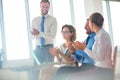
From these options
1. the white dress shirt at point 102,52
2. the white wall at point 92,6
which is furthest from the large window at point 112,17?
the white dress shirt at point 102,52

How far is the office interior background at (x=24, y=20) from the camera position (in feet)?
14.0

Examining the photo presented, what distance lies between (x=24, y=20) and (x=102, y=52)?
263 cm

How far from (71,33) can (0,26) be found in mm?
1928

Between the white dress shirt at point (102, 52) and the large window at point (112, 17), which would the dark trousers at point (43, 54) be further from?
the large window at point (112, 17)

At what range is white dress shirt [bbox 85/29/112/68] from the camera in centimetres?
215

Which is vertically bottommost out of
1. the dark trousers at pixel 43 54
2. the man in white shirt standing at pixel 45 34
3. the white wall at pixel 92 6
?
the dark trousers at pixel 43 54

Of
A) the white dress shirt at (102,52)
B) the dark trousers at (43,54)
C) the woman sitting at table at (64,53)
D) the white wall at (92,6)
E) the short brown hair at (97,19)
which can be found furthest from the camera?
the white wall at (92,6)

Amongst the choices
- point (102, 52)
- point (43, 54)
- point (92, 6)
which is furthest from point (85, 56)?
point (92, 6)

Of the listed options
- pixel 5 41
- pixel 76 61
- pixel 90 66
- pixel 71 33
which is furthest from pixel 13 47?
pixel 90 66

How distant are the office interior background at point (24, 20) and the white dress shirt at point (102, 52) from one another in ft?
6.25

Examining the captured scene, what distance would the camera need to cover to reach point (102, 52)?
2.15 meters

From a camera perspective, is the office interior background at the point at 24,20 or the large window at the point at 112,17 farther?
the large window at the point at 112,17

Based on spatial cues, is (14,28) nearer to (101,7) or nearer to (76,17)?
(76,17)

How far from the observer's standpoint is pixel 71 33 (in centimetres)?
284
